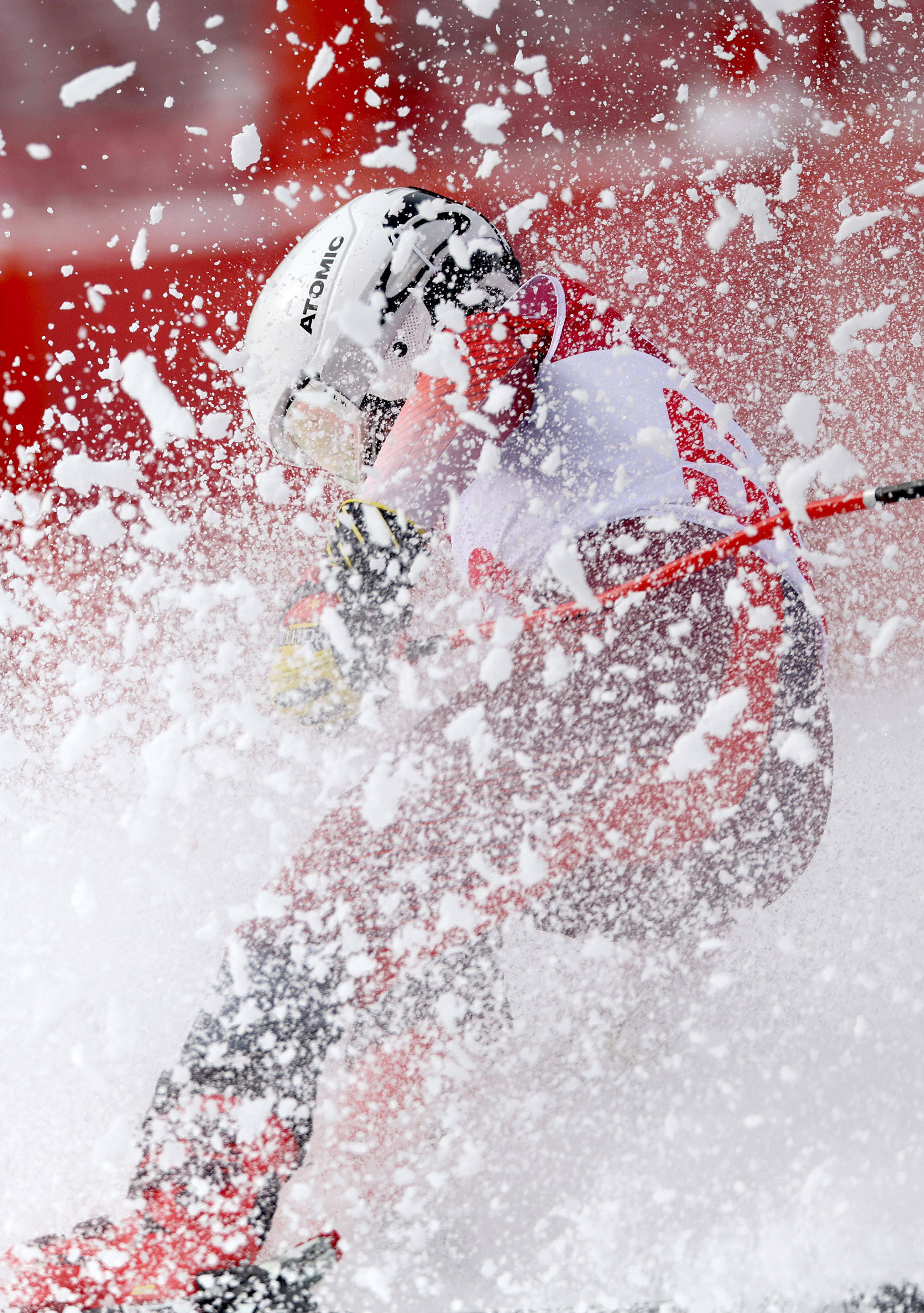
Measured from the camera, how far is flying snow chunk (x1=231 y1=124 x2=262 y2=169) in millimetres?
1587

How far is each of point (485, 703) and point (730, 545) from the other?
0.30 meters

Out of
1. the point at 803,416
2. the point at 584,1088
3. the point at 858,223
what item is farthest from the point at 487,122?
the point at 584,1088

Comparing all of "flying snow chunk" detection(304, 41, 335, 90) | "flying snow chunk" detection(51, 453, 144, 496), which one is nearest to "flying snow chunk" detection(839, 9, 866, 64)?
"flying snow chunk" detection(304, 41, 335, 90)

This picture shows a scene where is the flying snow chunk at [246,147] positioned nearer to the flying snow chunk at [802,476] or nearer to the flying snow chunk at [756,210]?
the flying snow chunk at [756,210]

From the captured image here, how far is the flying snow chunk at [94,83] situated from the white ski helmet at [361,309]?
0.94 metres

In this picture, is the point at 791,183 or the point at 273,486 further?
the point at 273,486

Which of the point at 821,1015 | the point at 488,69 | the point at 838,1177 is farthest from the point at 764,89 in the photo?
the point at 838,1177

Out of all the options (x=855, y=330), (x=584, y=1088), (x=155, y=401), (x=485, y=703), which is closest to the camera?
(x=485, y=703)

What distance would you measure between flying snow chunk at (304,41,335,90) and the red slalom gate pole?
3.98 feet

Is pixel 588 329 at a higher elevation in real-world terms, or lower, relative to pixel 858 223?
lower

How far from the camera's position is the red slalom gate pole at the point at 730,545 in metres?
0.81

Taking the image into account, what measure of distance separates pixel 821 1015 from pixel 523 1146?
420mm

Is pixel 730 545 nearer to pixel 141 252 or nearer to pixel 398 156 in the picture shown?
pixel 398 156

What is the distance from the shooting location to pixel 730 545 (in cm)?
84
